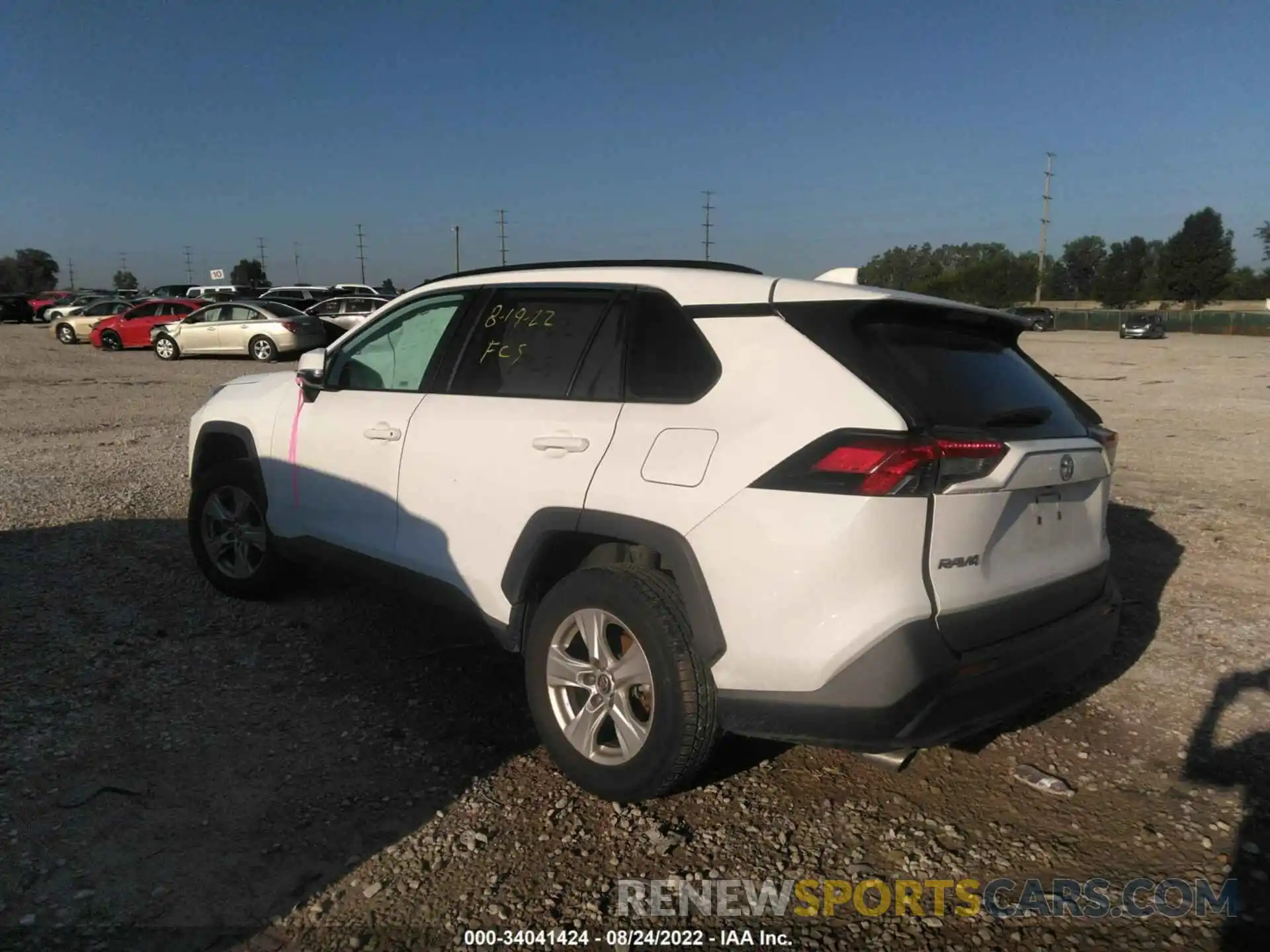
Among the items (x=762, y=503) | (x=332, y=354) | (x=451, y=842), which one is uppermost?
(x=332, y=354)

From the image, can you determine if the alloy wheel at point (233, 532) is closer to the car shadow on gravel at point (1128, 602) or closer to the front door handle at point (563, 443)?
the front door handle at point (563, 443)

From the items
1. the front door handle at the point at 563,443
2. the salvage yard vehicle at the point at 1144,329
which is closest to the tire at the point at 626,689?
the front door handle at the point at 563,443

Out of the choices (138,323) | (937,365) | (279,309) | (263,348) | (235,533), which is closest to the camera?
(937,365)

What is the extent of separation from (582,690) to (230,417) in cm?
281

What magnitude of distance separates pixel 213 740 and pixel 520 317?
6.64ft

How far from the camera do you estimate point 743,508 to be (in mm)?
2686

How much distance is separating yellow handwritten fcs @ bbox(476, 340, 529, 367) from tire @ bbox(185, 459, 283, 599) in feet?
5.60

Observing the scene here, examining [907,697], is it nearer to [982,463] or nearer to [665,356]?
[982,463]

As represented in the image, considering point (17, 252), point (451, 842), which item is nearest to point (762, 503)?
point (451, 842)

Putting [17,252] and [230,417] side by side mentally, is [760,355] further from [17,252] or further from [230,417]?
[17,252]

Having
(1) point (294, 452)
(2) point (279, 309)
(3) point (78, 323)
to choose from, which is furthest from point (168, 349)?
(1) point (294, 452)

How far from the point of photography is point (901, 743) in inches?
103

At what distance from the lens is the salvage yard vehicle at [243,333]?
917 inches

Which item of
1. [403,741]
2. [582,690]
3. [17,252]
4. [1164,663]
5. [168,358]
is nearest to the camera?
[582,690]
